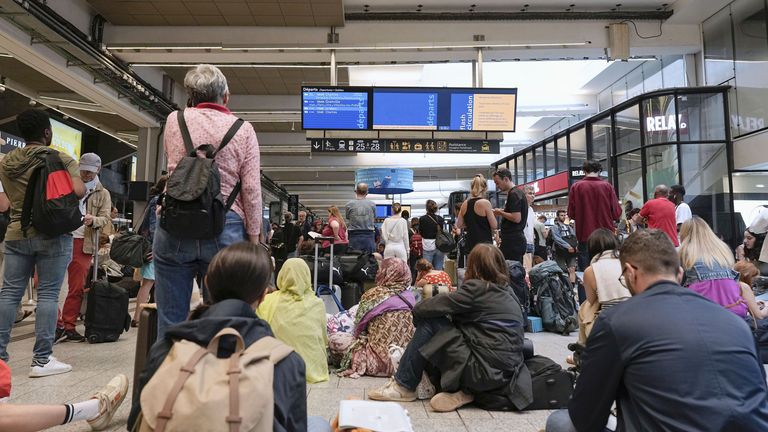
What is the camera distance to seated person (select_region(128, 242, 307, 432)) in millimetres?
1229

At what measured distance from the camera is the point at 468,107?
311 inches

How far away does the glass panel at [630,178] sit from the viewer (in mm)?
11133

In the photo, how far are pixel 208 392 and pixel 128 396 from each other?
2348 mm

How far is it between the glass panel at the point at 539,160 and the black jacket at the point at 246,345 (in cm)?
1596

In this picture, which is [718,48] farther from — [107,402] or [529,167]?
[107,402]

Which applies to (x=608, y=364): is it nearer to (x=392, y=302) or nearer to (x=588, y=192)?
(x=392, y=302)

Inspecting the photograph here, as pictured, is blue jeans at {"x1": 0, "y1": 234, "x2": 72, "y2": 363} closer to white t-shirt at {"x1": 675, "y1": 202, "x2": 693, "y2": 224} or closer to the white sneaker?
the white sneaker

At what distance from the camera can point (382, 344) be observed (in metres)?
3.61

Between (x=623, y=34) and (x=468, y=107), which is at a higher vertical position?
(x=623, y=34)

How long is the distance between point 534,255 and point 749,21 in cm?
620

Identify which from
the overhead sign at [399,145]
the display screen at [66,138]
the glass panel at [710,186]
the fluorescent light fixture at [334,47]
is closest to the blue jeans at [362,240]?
the overhead sign at [399,145]

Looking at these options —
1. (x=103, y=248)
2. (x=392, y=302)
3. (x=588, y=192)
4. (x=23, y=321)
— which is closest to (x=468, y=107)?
(x=588, y=192)

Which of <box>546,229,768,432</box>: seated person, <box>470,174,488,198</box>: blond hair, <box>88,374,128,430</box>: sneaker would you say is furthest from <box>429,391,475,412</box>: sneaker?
<box>470,174,488,198</box>: blond hair

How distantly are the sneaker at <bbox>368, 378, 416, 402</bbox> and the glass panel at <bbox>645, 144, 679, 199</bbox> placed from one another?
32.0 feet
